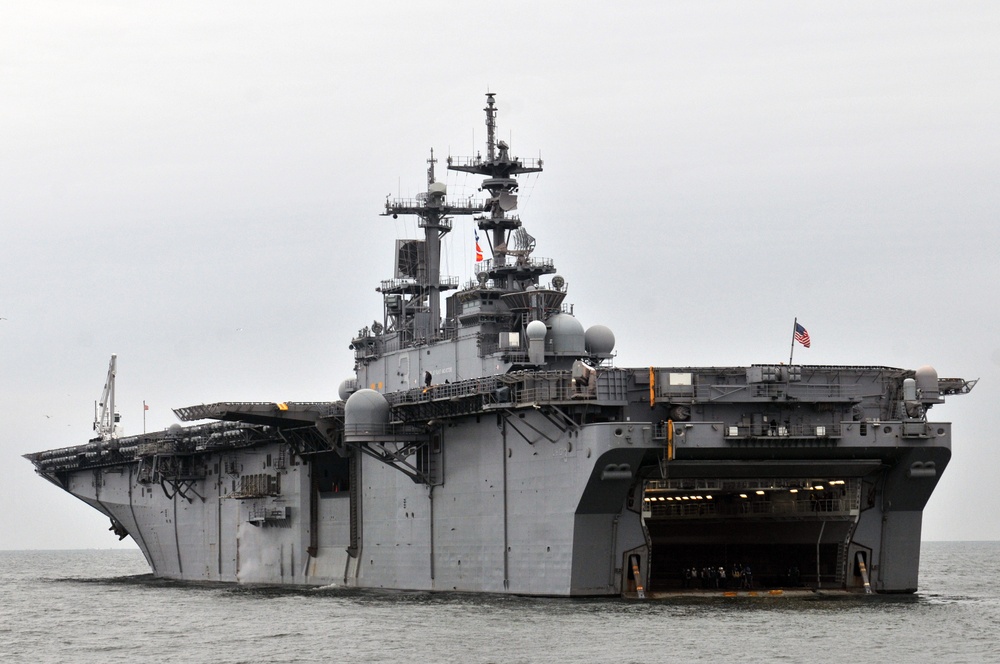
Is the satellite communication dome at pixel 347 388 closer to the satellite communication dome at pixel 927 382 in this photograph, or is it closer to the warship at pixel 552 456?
the warship at pixel 552 456

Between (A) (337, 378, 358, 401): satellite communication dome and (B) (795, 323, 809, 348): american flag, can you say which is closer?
(B) (795, 323, 809, 348): american flag

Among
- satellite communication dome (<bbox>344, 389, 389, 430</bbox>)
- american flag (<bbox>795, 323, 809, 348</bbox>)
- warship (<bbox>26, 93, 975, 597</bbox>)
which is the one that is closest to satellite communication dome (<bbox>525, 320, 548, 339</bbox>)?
warship (<bbox>26, 93, 975, 597</bbox>)

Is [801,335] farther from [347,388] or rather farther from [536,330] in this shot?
[347,388]

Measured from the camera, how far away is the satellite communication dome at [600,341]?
4356 cm

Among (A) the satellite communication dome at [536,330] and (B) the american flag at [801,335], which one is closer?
(B) the american flag at [801,335]

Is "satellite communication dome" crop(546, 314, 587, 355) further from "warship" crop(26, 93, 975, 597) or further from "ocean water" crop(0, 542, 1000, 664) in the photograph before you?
"ocean water" crop(0, 542, 1000, 664)

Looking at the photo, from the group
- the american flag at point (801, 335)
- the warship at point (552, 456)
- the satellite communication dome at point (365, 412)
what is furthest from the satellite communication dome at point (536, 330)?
the american flag at point (801, 335)

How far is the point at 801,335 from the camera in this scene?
39.7 metres

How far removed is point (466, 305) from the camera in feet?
150

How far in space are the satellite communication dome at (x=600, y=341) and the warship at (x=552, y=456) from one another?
6cm

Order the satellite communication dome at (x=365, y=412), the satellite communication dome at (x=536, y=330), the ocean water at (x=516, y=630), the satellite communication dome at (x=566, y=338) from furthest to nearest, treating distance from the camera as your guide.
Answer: the satellite communication dome at (x=365, y=412)
the satellite communication dome at (x=566, y=338)
the satellite communication dome at (x=536, y=330)
the ocean water at (x=516, y=630)

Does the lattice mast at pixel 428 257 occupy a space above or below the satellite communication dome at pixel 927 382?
above

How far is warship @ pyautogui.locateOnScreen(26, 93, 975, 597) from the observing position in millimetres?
38375

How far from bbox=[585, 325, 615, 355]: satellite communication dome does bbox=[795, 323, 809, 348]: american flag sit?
598cm
